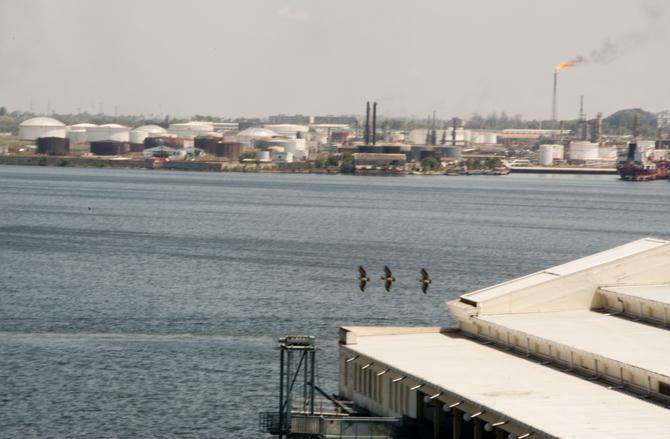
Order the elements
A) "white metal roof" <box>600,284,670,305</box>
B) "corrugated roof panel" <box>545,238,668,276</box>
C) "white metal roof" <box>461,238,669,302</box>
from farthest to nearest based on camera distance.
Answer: "corrugated roof panel" <box>545,238,668,276</box> → "white metal roof" <box>461,238,669,302</box> → "white metal roof" <box>600,284,670,305</box>

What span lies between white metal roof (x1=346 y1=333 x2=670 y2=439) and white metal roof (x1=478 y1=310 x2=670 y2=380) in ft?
5.22

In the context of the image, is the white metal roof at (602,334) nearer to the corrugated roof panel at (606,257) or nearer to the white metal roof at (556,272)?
the white metal roof at (556,272)

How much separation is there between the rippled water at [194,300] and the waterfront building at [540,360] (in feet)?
25.7

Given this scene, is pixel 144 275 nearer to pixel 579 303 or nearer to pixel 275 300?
pixel 275 300

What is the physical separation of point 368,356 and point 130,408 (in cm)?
1281

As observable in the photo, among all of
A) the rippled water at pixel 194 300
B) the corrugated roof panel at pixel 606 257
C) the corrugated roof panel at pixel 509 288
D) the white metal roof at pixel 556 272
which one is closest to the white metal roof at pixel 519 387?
the corrugated roof panel at pixel 509 288

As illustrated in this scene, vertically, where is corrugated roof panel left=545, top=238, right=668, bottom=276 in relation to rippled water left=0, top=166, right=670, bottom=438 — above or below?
above

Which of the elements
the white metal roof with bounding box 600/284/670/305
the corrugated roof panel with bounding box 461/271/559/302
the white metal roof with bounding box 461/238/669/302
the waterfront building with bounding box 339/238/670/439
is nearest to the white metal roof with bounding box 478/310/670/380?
the waterfront building with bounding box 339/238/670/439

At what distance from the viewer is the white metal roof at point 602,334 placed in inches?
2019

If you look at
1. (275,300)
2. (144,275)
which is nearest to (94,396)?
(275,300)

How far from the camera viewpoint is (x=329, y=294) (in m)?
101

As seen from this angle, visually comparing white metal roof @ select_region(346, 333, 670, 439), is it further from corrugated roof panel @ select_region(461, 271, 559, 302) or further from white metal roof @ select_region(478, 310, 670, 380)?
corrugated roof panel @ select_region(461, 271, 559, 302)

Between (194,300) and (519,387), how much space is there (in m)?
52.1

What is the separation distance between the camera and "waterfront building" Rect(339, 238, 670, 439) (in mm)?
45188
